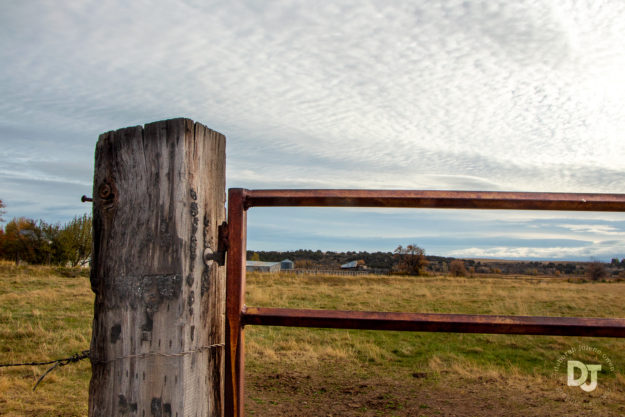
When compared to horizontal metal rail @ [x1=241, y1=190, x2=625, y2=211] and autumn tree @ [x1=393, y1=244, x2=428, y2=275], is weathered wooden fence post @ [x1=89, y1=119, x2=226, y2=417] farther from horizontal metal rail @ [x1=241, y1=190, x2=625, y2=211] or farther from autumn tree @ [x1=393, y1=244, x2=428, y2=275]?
autumn tree @ [x1=393, y1=244, x2=428, y2=275]

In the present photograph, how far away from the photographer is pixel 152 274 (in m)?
1.51

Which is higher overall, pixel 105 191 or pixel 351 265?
pixel 105 191

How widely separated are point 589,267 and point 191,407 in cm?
4154

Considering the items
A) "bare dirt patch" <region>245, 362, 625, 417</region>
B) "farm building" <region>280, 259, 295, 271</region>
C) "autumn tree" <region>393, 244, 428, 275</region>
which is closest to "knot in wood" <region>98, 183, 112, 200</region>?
"bare dirt patch" <region>245, 362, 625, 417</region>

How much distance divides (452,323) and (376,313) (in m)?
0.29

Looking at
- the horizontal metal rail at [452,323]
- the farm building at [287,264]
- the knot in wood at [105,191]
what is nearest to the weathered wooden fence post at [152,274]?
the knot in wood at [105,191]

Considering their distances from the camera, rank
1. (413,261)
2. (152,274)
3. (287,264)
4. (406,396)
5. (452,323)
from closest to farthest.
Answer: (152,274), (452,323), (406,396), (413,261), (287,264)

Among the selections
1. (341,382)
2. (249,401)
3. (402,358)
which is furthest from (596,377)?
(249,401)

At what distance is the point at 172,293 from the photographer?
151 cm

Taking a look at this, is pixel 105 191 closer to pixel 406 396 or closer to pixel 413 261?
pixel 406 396

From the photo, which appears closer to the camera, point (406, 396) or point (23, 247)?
point (406, 396)

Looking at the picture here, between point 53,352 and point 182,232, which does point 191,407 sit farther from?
point 53,352

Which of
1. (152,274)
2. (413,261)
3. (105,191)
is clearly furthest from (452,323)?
(413,261)

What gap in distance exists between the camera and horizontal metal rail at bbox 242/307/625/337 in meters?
1.62
